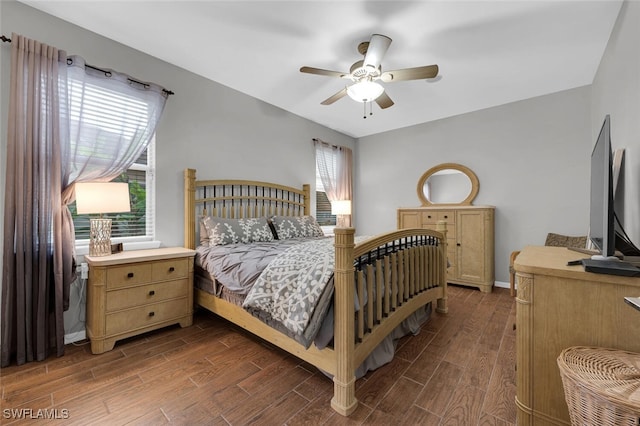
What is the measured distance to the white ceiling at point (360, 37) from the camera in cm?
204

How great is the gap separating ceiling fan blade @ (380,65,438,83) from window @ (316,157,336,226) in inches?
99.0

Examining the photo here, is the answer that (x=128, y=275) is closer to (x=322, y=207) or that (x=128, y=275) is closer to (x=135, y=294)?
(x=135, y=294)

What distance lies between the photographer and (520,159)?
374 cm

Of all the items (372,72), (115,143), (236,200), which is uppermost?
(372,72)

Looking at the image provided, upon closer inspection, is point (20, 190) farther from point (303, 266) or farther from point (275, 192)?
point (275, 192)

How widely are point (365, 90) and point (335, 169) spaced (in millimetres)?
2698

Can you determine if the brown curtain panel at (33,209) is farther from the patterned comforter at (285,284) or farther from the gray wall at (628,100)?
the gray wall at (628,100)

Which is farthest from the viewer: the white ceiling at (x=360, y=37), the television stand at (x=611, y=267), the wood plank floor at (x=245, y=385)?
the white ceiling at (x=360, y=37)

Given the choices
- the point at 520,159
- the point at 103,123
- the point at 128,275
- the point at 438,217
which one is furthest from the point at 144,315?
the point at 520,159

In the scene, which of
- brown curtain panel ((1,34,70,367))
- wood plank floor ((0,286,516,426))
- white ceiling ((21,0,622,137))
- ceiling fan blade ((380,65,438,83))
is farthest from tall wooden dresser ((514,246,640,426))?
brown curtain panel ((1,34,70,367))

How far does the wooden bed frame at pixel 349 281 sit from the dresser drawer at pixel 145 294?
238 millimetres

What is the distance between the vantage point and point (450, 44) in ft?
Answer: 8.03

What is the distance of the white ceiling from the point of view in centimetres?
204

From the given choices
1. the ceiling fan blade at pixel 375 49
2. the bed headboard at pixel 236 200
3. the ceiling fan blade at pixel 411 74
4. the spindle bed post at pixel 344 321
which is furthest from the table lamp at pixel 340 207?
the spindle bed post at pixel 344 321
